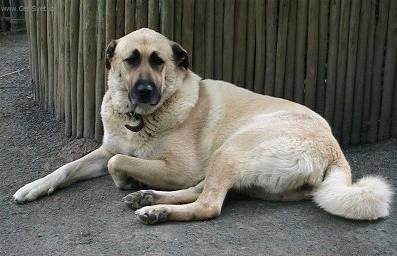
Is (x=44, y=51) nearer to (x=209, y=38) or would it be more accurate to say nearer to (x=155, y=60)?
(x=209, y=38)

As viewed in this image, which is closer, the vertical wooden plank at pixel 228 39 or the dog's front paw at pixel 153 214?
the dog's front paw at pixel 153 214

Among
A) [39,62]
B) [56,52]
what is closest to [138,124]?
[56,52]

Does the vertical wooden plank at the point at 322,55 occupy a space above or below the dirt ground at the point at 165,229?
above

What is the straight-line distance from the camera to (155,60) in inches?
183

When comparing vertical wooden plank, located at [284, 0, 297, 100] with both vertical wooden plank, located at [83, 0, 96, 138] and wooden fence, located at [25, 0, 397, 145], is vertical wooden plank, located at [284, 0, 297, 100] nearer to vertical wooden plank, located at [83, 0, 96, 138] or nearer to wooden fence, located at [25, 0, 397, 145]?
wooden fence, located at [25, 0, 397, 145]

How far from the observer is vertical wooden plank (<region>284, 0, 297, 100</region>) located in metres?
5.62

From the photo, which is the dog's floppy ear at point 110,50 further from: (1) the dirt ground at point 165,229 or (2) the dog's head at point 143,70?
(1) the dirt ground at point 165,229

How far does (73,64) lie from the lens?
227 inches

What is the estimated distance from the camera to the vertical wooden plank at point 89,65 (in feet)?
18.0

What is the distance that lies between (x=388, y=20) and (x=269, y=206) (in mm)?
2460

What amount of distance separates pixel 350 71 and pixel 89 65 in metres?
2.44

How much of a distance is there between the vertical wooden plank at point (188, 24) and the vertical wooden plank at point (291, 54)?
91 centimetres

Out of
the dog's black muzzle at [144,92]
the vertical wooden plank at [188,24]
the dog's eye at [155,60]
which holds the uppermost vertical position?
the vertical wooden plank at [188,24]

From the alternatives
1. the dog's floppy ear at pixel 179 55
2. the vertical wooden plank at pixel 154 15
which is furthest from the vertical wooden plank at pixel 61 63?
the dog's floppy ear at pixel 179 55
